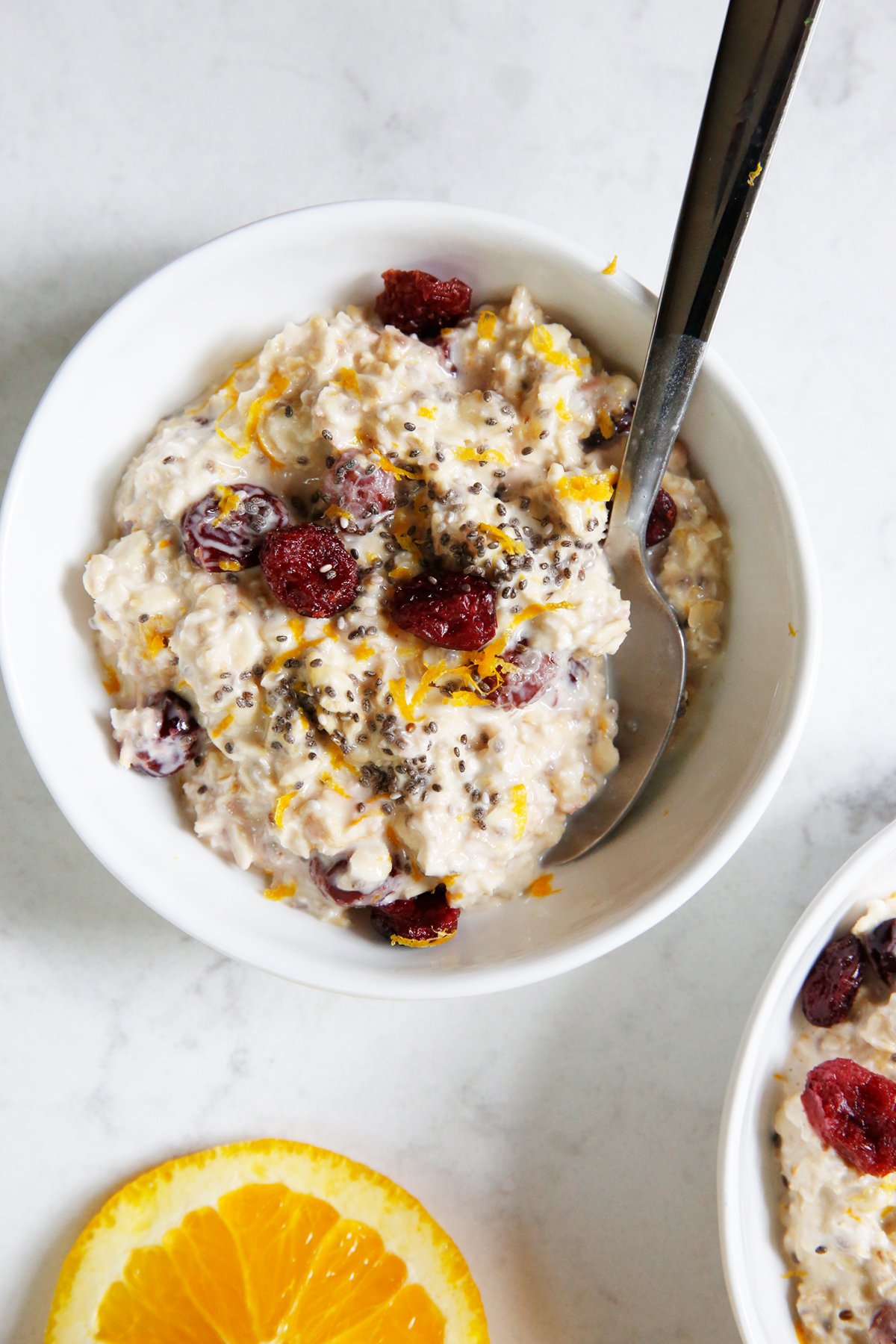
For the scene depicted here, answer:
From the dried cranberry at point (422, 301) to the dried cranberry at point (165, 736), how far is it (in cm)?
69

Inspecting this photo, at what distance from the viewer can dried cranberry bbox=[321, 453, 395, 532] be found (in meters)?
1.56

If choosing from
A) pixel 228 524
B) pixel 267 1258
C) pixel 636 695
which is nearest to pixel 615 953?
pixel 636 695

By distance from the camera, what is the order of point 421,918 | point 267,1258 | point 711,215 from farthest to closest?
point 267,1258
point 421,918
point 711,215

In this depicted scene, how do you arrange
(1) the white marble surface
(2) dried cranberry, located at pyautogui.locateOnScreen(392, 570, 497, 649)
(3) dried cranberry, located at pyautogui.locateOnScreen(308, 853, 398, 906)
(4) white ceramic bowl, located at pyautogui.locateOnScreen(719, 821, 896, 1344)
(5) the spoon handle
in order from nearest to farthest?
(5) the spoon handle < (2) dried cranberry, located at pyautogui.locateOnScreen(392, 570, 497, 649) < (3) dried cranberry, located at pyautogui.locateOnScreen(308, 853, 398, 906) < (4) white ceramic bowl, located at pyautogui.locateOnScreen(719, 821, 896, 1344) < (1) the white marble surface

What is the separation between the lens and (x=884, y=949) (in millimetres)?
1880

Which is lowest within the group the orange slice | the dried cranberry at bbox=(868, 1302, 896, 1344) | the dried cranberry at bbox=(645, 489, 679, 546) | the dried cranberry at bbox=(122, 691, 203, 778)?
the orange slice

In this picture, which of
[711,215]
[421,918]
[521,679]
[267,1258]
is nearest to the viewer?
[711,215]

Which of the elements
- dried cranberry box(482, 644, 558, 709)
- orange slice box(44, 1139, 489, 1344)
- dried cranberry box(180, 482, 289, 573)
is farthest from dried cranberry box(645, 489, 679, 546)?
orange slice box(44, 1139, 489, 1344)

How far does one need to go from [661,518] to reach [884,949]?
0.85 m

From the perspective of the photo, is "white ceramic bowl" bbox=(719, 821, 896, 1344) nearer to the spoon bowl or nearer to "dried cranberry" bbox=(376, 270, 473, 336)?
the spoon bowl

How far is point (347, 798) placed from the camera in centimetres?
162

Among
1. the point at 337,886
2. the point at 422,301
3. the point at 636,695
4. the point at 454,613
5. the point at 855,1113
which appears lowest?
the point at 855,1113

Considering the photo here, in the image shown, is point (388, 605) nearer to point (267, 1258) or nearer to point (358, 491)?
point (358, 491)

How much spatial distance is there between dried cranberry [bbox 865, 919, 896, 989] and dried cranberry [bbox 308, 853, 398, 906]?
0.86 meters
